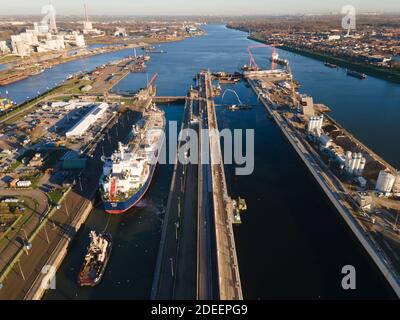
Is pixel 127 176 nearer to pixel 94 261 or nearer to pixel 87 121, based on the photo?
pixel 94 261

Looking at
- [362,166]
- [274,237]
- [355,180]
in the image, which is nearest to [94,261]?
[274,237]

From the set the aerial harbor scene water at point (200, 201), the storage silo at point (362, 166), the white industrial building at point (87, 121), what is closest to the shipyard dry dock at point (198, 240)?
the aerial harbor scene water at point (200, 201)

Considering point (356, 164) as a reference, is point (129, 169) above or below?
above

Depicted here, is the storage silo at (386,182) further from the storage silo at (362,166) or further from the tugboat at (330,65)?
the tugboat at (330,65)

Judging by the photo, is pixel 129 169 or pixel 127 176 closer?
pixel 127 176

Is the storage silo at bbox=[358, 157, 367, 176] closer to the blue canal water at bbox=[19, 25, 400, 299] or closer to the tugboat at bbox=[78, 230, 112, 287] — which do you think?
the blue canal water at bbox=[19, 25, 400, 299]

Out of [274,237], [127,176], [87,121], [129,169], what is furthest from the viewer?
[87,121]
